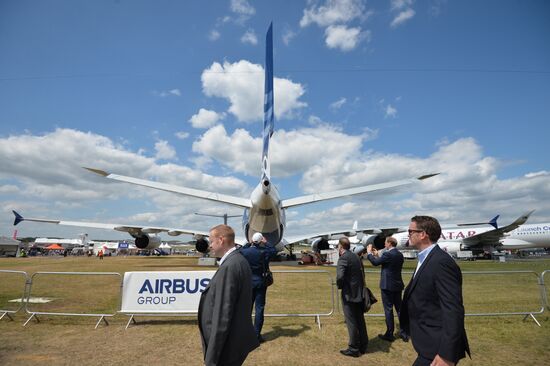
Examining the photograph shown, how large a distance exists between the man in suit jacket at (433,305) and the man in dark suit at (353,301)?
261 cm

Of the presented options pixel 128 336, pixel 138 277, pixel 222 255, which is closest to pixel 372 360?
pixel 222 255

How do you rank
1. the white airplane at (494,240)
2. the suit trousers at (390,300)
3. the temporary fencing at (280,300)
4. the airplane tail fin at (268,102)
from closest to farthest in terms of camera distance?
the suit trousers at (390,300)
the temporary fencing at (280,300)
the airplane tail fin at (268,102)
the white airplane at (494,240)

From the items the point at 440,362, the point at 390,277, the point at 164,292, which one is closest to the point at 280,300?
the point at 164,292

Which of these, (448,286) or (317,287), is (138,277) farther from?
(317,287)

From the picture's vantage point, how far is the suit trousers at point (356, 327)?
539 centimetres

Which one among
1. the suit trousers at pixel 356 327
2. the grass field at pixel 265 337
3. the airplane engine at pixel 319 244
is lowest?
the grass field at pixel 265 337

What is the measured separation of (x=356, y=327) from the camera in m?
5.45

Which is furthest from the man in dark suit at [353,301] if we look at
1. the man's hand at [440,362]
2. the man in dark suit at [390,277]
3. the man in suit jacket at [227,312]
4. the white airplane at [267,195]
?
the white airplane at [267,195]

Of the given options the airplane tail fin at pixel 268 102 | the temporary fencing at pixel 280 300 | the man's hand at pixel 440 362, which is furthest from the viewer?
the airplane tail fin at pixel 268 102

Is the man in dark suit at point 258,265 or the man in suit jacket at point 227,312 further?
the man in dark suit at point 258,265

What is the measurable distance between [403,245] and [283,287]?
1248 inches

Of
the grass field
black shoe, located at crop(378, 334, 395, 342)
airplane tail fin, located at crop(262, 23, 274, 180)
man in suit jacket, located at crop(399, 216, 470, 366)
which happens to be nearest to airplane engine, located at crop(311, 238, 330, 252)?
airplane tail fin, located at crop(262, 23, 274, 180)

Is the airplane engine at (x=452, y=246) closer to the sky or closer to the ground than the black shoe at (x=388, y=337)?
closer to the sky

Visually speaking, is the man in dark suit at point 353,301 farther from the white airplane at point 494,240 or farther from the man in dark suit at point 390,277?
the white airplane at point 494,240
